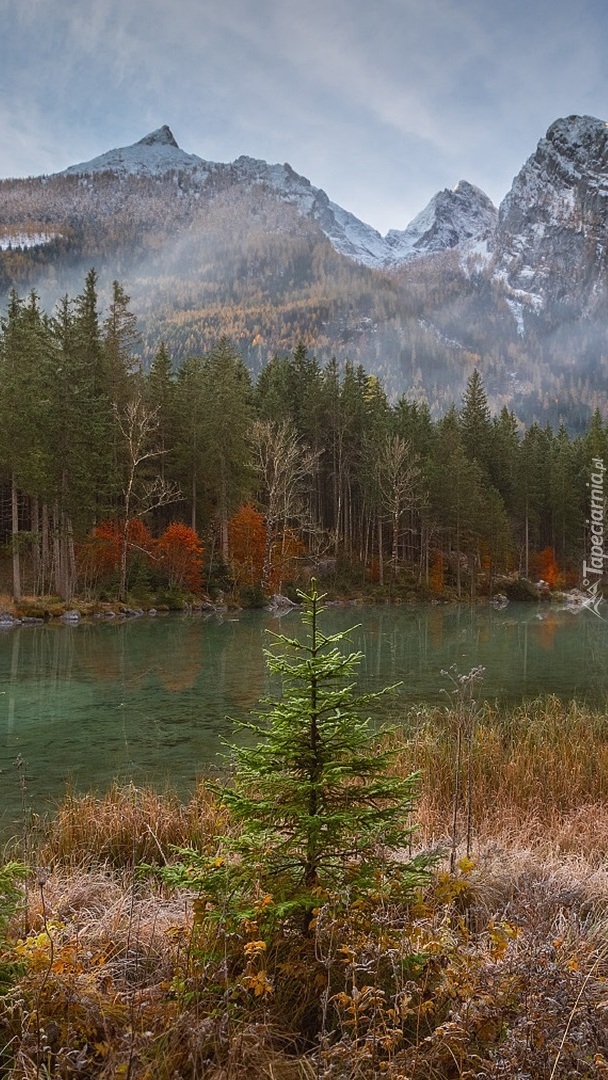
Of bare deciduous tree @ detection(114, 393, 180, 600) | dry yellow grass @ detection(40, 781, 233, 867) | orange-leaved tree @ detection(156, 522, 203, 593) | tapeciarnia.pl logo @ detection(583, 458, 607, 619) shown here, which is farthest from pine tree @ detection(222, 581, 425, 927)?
tapeciarnia.pl logo @ detection(583, 458, 607, 619)

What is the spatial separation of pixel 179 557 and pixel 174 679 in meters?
22.2

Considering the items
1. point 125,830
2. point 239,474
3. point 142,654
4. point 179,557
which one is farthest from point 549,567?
point 125,830

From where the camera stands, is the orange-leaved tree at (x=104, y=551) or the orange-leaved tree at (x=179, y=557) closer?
the orange-leaved tree at (x=104, y=551)

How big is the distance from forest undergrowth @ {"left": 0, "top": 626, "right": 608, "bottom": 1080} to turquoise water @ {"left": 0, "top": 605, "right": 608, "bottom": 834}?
1161mm

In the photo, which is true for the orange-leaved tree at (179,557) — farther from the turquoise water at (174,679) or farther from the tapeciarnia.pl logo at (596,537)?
the tapeciarnia.pl logo at (596,537)

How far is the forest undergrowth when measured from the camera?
6.80 ft

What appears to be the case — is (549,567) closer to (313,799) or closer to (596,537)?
(596,537)

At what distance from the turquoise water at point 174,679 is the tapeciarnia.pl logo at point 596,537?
30.0m

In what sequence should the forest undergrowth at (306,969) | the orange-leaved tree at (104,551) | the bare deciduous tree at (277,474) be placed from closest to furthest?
the forest undergrowth at (306,969)
the orange-leaved tree at (104,551)
the bare deciduous tree at (277,474)

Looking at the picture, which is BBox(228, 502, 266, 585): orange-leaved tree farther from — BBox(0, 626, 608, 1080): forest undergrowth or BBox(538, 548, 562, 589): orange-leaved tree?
BBox(0, 626, 608, 1080): forest undergrowth

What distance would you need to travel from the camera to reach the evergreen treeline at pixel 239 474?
35.1 m

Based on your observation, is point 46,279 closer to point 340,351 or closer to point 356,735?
point 340,351

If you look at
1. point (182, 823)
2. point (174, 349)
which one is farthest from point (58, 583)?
point (174, 349)

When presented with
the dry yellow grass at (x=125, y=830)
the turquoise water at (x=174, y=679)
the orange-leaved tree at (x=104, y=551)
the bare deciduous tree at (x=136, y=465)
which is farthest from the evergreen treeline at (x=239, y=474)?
the dry yellow grass at (x=125, y=830)
